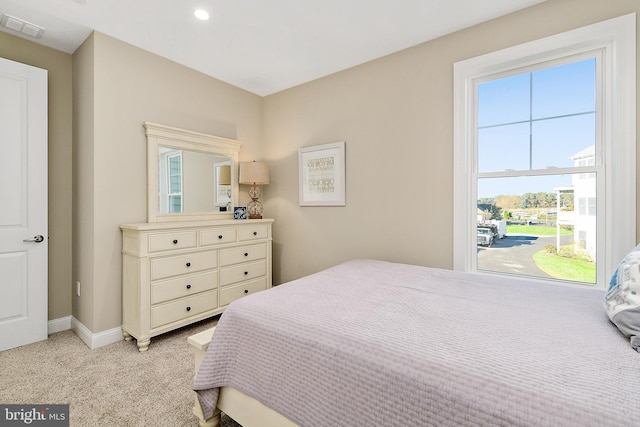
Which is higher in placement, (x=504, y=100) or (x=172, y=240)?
(x=504, y=100)

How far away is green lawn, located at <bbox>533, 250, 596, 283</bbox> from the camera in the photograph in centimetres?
200

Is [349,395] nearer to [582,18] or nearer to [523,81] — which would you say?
[523,81]

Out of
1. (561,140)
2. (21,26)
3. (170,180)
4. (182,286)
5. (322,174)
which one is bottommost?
(182,286)

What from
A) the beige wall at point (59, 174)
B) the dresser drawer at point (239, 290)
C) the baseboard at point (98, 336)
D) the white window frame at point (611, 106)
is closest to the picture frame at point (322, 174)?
the dresser drawer at point (239, 290)

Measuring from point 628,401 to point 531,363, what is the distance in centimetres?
20

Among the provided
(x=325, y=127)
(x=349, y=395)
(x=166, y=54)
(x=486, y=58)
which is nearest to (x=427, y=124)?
(x=486, y=58)

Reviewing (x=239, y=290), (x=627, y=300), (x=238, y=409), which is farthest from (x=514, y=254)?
(x=239, y=290)

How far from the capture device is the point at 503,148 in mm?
2303

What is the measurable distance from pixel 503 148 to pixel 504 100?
38cm

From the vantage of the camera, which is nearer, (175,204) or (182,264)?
(182,264)

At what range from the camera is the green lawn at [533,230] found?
84.2 inches

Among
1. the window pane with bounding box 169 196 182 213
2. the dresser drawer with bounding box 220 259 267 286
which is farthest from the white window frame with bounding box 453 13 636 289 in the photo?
the window pane with bounding box 169 196 182 213

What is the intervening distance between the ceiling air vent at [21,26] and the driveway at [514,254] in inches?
155

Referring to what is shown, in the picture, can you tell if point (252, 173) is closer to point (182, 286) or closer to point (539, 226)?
point (182, 286)
